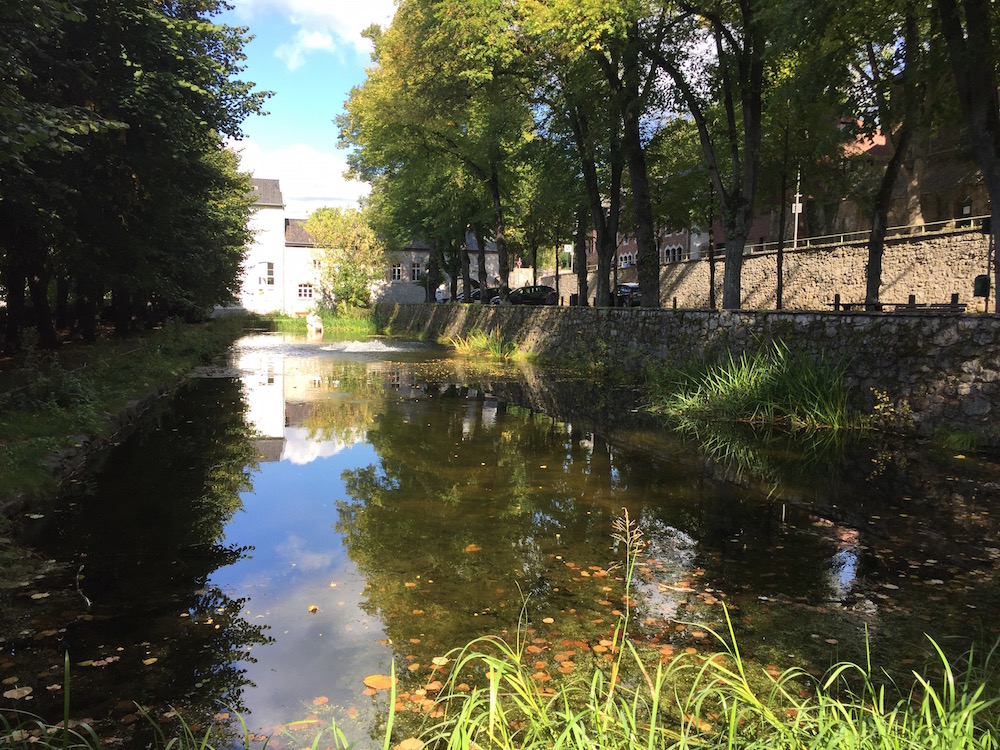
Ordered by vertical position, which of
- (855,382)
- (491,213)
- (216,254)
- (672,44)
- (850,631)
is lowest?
(850,631)

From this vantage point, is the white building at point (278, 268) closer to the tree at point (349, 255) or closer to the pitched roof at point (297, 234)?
the pitched roof at point (297, 234)

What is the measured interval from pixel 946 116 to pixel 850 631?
1405 cm

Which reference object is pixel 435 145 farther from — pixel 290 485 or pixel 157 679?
pixel 157 679

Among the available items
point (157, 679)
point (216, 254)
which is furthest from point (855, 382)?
point (216, 254)

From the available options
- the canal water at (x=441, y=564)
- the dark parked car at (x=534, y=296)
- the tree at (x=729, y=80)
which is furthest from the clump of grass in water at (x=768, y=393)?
the dark parked car at (x=534, y=296)

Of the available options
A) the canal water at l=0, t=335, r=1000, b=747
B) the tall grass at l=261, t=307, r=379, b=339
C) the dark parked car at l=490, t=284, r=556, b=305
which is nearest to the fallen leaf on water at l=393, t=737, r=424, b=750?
the canal water at l=0, t=335, r=1000, b=747

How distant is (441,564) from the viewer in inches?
212

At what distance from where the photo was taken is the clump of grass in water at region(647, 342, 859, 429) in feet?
35.3

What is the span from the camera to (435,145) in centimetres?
2708

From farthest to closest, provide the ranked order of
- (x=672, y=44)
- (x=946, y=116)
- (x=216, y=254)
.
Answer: (x=216, y=254)
(x=672, y=44)
(x=946, y=116)

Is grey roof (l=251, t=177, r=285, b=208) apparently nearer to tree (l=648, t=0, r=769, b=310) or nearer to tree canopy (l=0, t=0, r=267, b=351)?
tree canopy (l=0, t=0, r=267, b=351)

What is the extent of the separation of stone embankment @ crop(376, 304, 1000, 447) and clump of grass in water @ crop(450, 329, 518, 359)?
20.4 feet

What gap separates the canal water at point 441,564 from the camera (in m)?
3.80

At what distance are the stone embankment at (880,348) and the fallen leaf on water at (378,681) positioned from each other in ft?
29.8
